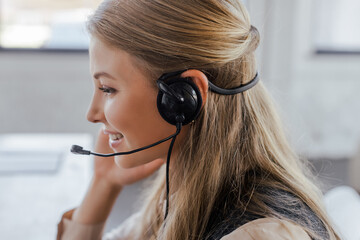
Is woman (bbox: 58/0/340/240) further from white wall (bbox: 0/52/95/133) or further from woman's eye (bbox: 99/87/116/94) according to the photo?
white wall (bbox: 0/52/95/133)

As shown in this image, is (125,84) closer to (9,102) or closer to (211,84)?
(211,84)

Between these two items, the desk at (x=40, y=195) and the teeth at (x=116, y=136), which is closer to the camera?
the teeth at (x=116, y=136)

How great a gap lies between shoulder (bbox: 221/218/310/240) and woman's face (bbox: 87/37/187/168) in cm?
24

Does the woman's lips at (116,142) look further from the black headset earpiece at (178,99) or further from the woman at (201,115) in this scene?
the black headset earpiece at (178,99)

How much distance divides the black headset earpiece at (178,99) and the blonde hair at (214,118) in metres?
0.03

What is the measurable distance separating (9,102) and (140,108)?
8.26 feet

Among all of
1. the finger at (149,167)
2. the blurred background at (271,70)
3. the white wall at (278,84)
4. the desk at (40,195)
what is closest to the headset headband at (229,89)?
the finger at (149,167)

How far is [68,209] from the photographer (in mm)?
1166

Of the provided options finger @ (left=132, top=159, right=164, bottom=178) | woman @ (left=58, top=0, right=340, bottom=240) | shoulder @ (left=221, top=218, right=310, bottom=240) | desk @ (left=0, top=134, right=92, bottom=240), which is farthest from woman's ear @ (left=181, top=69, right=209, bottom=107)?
desk @ (left=0, top=134, right=92, bottom=240)

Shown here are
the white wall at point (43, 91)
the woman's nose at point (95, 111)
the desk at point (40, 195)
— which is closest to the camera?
the woman's nose at point (95, 111)

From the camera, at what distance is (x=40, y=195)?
124 centimetres

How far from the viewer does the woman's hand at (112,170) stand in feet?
3.67

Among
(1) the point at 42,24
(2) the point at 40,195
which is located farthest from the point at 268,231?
(1) the point at 42,24

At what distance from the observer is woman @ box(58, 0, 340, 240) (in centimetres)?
79
